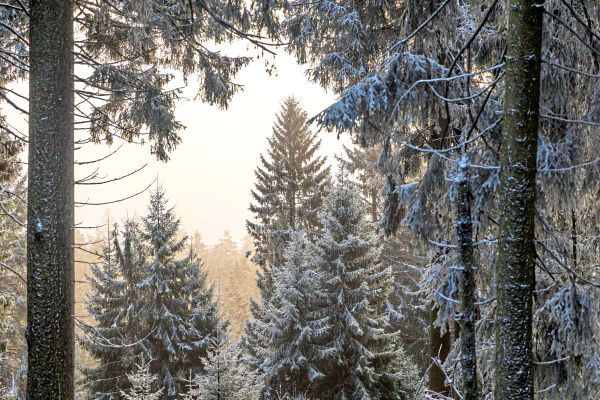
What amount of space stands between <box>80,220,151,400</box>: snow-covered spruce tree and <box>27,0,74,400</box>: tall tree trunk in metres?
9.98

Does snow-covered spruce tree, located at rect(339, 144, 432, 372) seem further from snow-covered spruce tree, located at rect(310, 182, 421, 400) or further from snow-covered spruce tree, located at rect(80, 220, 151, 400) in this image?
snow-covered spruce tree, located at rect(80, 220, 151, 400)

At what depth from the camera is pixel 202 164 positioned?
53.5 meters

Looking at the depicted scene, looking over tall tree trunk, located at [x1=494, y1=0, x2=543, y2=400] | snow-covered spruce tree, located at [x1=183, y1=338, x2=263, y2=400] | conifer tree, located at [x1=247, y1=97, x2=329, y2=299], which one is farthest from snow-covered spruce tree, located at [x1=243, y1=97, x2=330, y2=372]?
tall tree trunk, located at [x1=494, y1=0, x2=543, y2=400]

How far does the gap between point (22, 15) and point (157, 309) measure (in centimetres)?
1027

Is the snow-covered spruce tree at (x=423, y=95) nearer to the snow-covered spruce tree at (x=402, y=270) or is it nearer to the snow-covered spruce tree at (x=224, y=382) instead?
the snow-covered spruce tree at (x=224, y=382)

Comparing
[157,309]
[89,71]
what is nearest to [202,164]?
[157,309]

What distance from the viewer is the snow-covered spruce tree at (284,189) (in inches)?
639

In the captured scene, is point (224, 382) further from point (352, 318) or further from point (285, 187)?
point (285, 187)

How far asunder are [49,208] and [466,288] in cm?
262

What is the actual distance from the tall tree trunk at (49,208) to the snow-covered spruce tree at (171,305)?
32.4 feet

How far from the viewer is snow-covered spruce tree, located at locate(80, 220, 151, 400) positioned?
1237 centimetres

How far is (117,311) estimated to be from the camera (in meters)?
13.0

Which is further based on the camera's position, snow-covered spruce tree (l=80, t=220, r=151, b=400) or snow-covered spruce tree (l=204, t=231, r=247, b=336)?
snow-covered spruce tree (l=204, t=231, r=247, b=336)

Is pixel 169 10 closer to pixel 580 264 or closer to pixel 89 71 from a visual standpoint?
pixel 89 71
